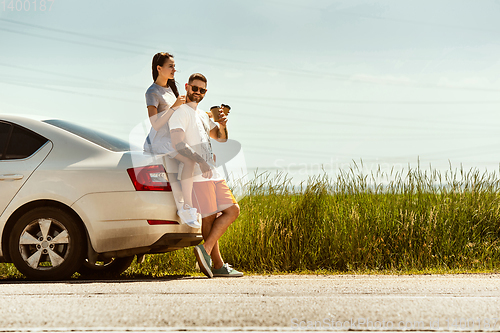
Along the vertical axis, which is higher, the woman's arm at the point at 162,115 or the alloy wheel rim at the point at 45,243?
the woman's arm at the point at 162,115

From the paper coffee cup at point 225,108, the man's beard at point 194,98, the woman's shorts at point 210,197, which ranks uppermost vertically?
the man's beard at point 194,98

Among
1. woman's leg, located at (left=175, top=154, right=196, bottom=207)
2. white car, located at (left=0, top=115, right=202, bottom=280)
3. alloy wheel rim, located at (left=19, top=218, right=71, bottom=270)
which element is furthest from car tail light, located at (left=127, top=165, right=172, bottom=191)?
alloy wheel rim, located at (left=19, top=218, right=71, bottom=270)

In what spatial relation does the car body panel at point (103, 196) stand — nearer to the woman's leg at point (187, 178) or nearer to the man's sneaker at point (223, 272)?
the woman's leg at point (187, 178)

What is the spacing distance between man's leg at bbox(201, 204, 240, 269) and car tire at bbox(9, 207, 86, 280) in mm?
1350

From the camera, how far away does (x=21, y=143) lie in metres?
6.27

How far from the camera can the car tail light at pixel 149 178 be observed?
5.91 meters

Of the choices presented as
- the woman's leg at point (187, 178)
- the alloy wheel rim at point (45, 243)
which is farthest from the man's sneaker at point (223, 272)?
the alloy wheel rim at point (45, 243)

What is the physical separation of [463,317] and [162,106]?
394 centimetres

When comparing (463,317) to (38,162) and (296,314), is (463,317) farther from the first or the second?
(38,162)

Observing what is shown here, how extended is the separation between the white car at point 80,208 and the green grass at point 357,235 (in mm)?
1457

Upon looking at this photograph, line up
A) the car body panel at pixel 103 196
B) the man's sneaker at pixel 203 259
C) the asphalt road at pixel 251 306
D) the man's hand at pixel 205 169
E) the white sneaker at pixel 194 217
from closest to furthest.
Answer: the asphalt road at pixel 251 306
the car body panel at pixel 103 196
the white sneaker at pixel 194 217
the man's sneaker at pixel 203 259
the man's hand at pixel 205 169

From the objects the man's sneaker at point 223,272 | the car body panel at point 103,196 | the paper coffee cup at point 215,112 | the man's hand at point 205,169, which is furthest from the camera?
the paper coffee cup at point 215,112

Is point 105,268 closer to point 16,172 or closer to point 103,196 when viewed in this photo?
point 103,196

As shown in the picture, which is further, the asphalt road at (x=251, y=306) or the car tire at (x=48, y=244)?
the car tire at (x=48, y=244)
